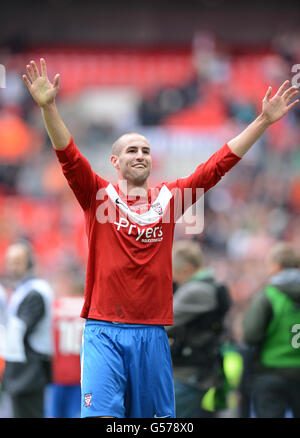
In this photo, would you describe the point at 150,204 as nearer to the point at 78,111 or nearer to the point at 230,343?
the point at 230,343

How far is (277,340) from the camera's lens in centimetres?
532

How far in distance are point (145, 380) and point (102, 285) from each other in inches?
22.4

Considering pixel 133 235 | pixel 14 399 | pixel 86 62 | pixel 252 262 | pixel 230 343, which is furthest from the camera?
pixel 86 62

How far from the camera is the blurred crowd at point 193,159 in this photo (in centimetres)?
1469

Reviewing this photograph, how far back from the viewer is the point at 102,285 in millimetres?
3682

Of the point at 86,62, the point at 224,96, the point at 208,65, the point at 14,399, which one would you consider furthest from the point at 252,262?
the point at 86,62

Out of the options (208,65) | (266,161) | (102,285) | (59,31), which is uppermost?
(59,31)

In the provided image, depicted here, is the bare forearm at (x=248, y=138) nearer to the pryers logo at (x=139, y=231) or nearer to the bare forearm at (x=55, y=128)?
the pryers logo at (x=139, y=231)

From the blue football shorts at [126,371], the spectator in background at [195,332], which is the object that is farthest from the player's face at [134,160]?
the spectator in background at [195,332]

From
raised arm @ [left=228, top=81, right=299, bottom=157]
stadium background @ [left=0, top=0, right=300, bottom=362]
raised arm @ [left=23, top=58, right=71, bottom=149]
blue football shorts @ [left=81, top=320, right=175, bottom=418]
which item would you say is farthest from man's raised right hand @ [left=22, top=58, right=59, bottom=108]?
stadium background @ [left=0, top=0, right=300, bottom=362]

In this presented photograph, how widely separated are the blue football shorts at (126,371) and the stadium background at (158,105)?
27.3ft

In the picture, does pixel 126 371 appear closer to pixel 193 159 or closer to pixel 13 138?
pixel 193 159

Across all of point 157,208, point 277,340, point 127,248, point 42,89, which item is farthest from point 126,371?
point 277,340

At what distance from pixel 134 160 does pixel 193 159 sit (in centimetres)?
1558
